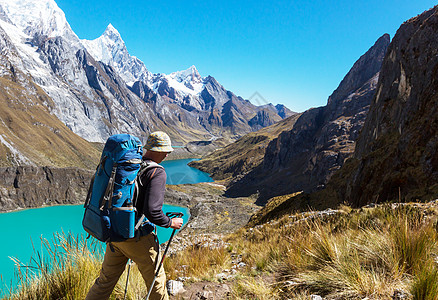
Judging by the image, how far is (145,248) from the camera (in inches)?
135

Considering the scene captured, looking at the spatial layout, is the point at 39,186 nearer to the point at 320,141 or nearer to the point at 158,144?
the point at 158,144

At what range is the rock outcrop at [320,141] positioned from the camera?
238 ft

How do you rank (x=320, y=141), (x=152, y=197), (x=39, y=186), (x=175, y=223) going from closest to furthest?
(x=152, y=197), (x=175, y=223), (x=39, y=186), (x=320, y=141)

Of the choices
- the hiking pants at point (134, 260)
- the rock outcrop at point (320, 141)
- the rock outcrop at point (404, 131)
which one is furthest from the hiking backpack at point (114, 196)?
the rock outcrop at point (320, 141)

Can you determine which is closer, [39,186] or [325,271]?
[325,271]

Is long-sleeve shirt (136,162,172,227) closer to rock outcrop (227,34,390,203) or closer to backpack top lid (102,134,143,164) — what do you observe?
backpack top lid (102,134,143,164)

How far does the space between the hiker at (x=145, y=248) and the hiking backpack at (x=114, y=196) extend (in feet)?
0.62

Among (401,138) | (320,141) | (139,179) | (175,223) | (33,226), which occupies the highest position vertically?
(33,226)

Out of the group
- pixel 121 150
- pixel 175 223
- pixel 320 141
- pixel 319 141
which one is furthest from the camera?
pixel 319 141

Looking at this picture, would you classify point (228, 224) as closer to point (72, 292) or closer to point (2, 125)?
point (72, 292)

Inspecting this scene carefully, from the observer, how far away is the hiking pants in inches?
133

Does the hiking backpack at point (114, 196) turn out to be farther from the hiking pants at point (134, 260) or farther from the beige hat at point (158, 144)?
the beige hat at point (158, 144)

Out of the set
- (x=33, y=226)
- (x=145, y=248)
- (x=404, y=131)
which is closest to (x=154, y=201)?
(x=145, y=248)

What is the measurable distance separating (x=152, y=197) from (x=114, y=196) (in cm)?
50
